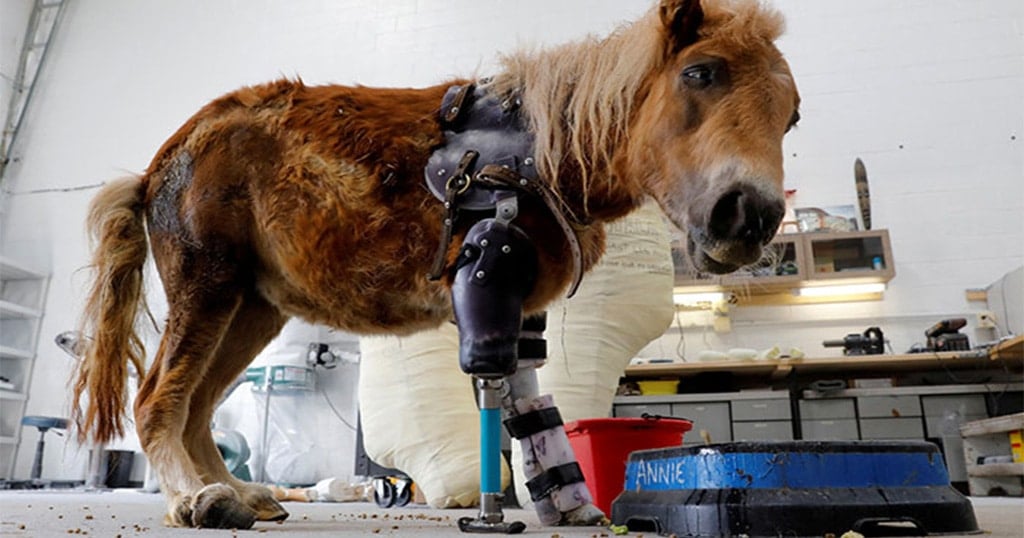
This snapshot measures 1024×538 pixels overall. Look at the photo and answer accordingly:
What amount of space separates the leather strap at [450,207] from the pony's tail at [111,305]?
57cm

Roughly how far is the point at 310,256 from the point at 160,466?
1.22 feet

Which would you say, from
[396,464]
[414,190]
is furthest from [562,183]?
[396,464]

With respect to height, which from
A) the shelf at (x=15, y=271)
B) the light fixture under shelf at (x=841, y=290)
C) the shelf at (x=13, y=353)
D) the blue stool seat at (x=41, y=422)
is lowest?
the blue stool seat at (x=41, y=422)

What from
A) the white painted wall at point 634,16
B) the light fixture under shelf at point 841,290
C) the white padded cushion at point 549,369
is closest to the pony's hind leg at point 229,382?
the white padded cushion at point 549,369

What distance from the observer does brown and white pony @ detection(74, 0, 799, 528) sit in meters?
0.88

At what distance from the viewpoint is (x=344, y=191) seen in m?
1.06

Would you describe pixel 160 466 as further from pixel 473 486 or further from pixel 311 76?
pixel 311 76

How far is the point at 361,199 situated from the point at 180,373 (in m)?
0.40

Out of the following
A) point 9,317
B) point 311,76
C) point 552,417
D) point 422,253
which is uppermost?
point 311,76

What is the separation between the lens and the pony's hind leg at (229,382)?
125 centimetres

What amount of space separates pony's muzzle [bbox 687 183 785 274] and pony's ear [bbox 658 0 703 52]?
9.3 inches

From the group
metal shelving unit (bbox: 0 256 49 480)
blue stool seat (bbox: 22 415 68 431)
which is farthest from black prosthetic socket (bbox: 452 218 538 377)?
metal shelving unit (bbox: 0 256 49 480)

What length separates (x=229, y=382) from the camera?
4.38ft

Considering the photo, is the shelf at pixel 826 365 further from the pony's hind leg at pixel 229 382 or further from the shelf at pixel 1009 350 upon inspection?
the pony's hind leg at pixel 229 382
